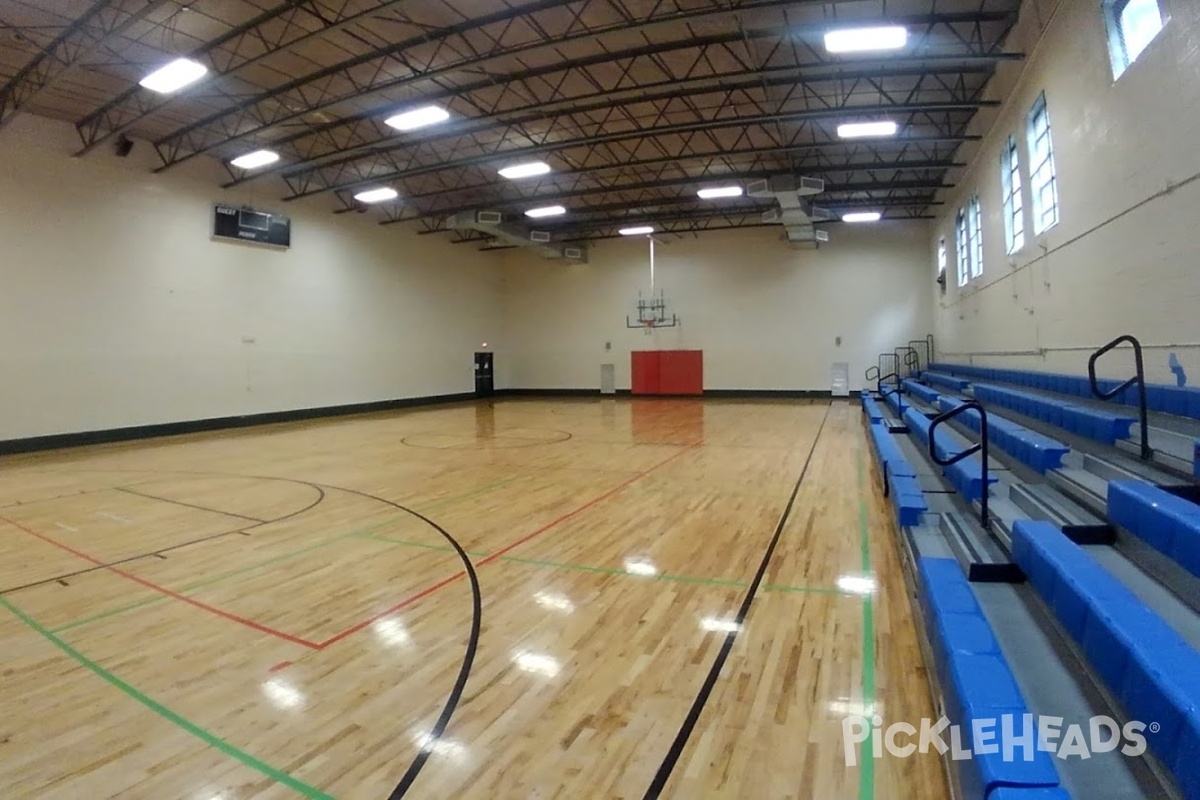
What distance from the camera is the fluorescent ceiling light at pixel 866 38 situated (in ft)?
23.6

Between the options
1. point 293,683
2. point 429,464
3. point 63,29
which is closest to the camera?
point 293,683

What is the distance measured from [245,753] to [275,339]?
14535 mm

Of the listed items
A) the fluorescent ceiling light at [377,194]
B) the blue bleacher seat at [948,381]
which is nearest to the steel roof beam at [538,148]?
the fluorescent ceiling light at [377,194]

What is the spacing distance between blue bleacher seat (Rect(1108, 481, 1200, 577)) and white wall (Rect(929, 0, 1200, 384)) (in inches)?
90.4

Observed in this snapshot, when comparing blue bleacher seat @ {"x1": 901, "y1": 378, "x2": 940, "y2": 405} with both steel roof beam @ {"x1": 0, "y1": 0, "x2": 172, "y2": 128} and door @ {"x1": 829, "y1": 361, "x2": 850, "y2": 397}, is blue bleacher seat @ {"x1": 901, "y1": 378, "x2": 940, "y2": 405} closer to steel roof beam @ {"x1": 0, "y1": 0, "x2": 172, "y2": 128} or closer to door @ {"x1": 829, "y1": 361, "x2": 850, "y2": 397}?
door @ {"x1": 829, "y1": 361, "x2": 850, "y2": 397}

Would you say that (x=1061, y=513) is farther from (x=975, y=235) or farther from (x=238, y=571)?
(x=975, y=235)

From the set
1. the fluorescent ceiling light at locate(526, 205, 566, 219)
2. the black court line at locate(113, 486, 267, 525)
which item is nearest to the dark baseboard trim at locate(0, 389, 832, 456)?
the black court line at locate(113, 486, 267, 525)

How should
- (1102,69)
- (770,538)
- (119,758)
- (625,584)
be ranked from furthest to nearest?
1. (1102,69)
2. (770,538)
3. (625,584)
4. (119,758)

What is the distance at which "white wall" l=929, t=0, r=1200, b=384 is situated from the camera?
4555 mm

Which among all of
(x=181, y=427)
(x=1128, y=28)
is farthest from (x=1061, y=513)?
(x=181, y=427)

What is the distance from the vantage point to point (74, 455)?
1048 centimetres

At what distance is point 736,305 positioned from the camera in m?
20.8

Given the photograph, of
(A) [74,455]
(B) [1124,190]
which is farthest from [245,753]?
(A) [74,455]

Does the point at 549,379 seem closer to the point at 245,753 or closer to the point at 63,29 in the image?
the point at 63,29
